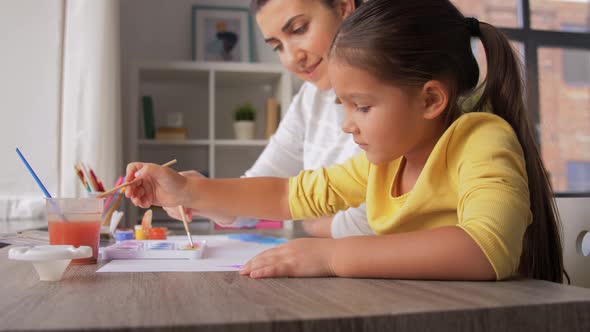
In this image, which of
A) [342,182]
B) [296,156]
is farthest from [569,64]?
[342,182]

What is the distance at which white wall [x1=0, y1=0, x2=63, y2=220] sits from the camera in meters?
2.50

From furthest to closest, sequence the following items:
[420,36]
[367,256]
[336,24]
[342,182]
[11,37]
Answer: [11,37] < [336,24] < [342,182] < [420,36] < [367,256]

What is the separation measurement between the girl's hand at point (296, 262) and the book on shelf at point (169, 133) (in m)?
2.43

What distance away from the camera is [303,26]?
137cm

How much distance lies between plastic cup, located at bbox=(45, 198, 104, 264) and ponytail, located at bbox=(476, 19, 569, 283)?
Result: 0.61 meters

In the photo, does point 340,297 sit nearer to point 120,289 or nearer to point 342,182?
point 120,289

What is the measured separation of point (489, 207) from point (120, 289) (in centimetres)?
40

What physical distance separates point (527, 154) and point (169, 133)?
7.90 feet

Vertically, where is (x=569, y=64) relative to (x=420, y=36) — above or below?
above

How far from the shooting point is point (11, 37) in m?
2.54

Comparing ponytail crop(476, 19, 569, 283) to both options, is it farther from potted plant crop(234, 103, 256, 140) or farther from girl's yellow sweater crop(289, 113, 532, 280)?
potted plant crop(234, 103, 256, 140)

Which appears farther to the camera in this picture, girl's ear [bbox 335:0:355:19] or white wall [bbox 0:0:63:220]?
white wall [bbox 0:0:63:220]

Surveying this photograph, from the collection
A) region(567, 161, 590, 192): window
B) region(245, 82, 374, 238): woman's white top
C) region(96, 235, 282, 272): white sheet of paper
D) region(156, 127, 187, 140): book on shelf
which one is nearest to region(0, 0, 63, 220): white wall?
region(156, 127, 187, 140): book on shelf

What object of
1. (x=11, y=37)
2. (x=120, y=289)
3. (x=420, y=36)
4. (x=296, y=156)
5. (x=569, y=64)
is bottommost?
(x=120, y=289)
